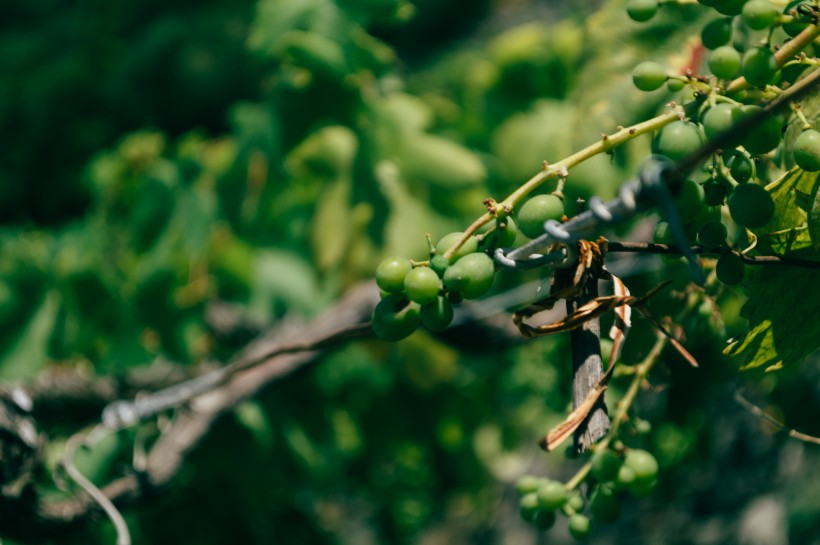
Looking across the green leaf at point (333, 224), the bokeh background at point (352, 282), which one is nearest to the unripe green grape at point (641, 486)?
the bokeh background at point (352, 282)

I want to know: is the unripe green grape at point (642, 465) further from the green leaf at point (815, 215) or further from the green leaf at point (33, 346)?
the green leaf at point (33, 346)

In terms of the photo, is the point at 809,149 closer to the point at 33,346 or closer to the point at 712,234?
the point at 712,234

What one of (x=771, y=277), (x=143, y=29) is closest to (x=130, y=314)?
(x=771, y=277)

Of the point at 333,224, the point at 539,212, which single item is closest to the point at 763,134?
the point at 539,212

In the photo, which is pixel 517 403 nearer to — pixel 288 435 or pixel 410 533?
pixel 410 533

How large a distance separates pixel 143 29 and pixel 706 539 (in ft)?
13.6

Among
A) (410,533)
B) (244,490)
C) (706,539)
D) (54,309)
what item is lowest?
(410,533)

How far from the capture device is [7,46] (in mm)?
4207

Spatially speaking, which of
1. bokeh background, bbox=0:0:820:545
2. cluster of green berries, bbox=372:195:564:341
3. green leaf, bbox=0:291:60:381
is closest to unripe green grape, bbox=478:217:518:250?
cluster of green berries, bbox=372:195:564:341

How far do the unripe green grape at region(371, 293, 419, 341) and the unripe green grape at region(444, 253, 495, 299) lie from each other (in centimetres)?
4

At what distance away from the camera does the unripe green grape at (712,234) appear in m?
0.47

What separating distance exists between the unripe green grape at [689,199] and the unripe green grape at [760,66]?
0.23 ft

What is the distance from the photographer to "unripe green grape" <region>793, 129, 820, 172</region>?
1.52ft

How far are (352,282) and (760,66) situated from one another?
1.06 m
